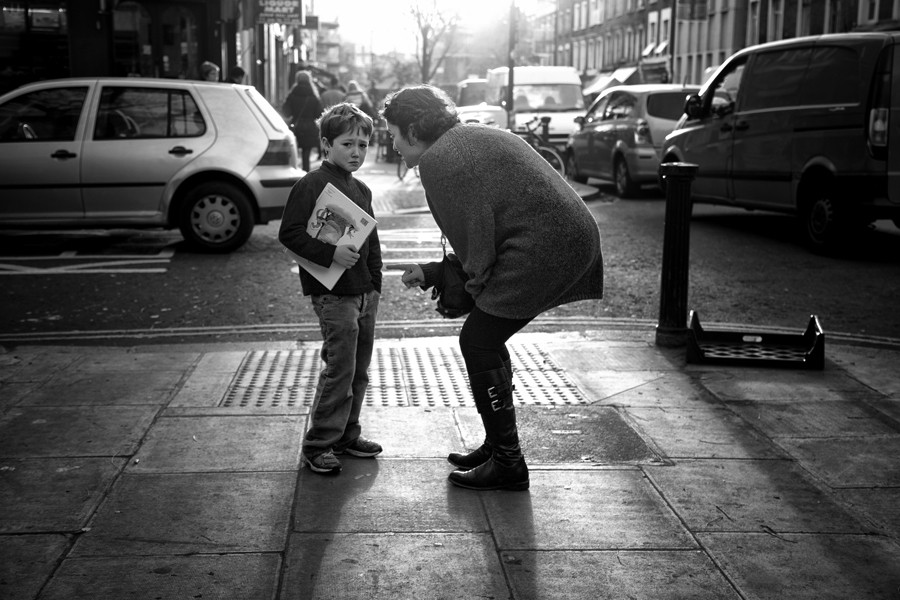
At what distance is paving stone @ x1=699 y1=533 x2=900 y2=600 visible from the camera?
10.9 ft

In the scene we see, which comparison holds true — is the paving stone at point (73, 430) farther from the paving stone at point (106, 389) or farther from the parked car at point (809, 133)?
the parked car at point (809, 133)

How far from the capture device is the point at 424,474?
4383mm

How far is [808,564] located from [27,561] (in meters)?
2.45

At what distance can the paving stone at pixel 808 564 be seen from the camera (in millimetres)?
3330

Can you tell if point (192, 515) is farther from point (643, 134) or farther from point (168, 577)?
point (643, 134)

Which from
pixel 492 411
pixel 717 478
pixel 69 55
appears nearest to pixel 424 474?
pixel 492 411

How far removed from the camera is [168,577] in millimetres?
3354

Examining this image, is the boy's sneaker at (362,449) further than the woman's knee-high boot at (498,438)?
Yes

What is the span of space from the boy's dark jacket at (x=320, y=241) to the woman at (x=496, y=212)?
353mm

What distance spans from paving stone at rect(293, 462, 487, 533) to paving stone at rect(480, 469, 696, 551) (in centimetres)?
13

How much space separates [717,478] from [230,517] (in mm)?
1859

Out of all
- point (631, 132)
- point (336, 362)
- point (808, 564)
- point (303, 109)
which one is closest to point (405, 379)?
point (336, 362)

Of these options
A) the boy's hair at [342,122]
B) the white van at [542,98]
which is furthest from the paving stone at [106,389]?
the white van at [542,98]

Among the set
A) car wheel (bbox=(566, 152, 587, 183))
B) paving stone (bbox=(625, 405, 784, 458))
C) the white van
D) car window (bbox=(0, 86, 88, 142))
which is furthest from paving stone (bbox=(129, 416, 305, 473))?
the white van
